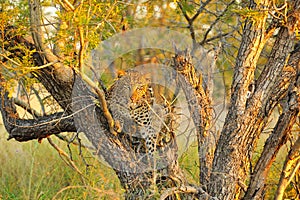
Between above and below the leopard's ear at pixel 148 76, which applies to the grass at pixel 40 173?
below

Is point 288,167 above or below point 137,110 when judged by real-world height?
below

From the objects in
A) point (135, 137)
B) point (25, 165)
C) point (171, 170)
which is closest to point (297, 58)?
point (171, 170)

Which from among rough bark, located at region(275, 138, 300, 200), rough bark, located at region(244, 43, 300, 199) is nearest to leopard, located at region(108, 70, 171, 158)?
rough bark, located at region(244, 43, 300, 199)

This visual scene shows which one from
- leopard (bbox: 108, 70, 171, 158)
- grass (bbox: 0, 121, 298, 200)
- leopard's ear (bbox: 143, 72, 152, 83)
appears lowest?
grass (bbox: 0, 121, 298, 200)

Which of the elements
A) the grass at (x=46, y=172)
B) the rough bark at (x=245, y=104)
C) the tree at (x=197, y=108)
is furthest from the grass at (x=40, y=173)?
the rough bark at (x=245, y=104)

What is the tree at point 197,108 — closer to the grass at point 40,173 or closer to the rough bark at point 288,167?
the rough bark at point 288,167

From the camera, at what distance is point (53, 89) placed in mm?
2877

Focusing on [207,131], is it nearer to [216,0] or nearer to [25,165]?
[216,0]

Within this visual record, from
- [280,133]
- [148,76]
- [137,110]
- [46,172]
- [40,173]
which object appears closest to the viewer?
[280,133]

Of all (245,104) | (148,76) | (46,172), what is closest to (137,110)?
(148,76)

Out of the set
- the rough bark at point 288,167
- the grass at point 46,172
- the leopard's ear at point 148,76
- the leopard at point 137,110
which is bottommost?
the grass at point 46,172

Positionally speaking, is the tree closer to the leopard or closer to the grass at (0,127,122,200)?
the leopard

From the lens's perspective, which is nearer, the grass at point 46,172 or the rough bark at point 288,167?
the rough bark at point 288,167

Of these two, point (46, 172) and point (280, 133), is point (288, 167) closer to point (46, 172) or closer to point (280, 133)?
point (280, 133)
